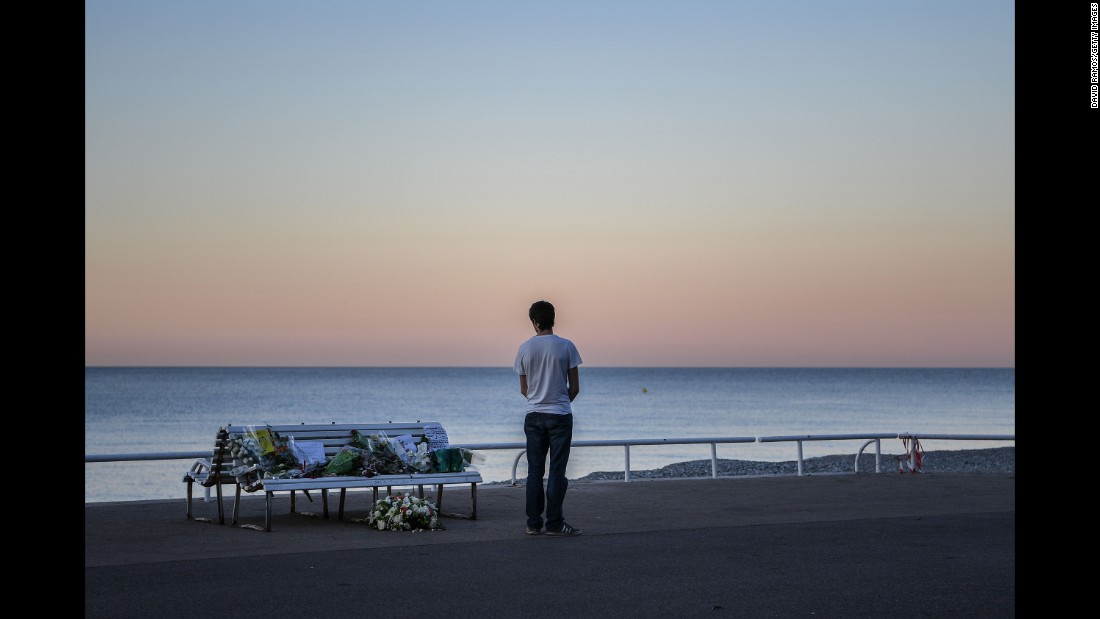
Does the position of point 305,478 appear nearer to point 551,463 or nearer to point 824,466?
point 551,463

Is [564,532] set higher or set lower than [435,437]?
lower

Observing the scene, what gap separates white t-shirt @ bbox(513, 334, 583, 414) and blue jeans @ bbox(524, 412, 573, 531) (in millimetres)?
89

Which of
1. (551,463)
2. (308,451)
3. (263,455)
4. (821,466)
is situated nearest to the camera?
(551,463)

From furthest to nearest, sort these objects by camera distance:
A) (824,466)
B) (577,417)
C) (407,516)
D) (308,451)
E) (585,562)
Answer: (577,417) < (824,466) < (308,451) < (407,516) < (585,562)

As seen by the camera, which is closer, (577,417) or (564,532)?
(564,532)

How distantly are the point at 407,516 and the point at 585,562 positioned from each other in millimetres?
2208

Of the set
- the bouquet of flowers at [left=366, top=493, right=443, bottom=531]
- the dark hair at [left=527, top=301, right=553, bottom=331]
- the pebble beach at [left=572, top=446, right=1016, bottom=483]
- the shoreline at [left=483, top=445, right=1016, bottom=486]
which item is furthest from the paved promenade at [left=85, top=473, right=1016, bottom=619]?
the pebble beach at [left=572, top=446, right=1016, bottom=483]

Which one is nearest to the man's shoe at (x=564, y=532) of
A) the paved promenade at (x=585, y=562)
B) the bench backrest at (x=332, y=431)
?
the paved promenade at (x=585, y=562)

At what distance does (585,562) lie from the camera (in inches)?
313

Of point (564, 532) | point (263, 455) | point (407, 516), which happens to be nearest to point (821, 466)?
point (564, 532)

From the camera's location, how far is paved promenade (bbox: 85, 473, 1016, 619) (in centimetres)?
637

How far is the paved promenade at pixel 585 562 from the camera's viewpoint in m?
6.37

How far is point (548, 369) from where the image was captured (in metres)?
9.40
